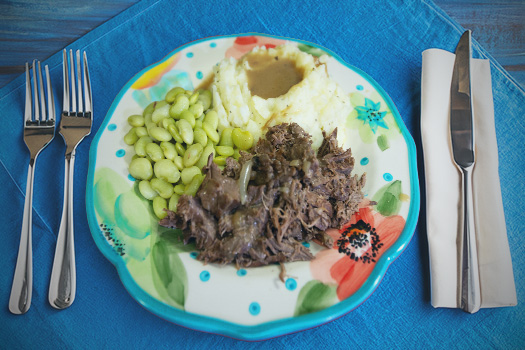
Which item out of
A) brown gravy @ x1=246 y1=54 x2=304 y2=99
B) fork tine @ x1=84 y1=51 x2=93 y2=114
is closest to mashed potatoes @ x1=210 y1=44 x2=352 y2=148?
brown gravy @ x1=246 y1=54 x2=304 y2=99

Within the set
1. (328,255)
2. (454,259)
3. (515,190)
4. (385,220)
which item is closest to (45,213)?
(328,255)

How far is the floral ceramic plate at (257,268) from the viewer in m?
2.82

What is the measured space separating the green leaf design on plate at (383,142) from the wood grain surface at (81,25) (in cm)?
246

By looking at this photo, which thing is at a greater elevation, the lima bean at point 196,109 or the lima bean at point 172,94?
the lima bean at point 172,94

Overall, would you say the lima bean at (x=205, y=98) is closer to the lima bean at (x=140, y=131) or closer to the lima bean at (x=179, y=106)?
the lima bean at (x=179, y=106)

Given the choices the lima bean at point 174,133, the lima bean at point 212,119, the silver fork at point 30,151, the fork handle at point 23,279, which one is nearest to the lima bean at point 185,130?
the lima bean at point 174,133

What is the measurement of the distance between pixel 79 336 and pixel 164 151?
177 centimetres

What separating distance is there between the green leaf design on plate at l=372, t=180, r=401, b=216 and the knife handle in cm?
72

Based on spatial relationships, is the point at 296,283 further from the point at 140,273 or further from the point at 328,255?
the point at 140,273

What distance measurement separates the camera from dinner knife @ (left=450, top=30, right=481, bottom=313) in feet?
10.8

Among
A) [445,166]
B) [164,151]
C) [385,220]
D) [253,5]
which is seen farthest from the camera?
[253,5]

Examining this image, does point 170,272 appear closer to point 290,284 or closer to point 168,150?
point 290,284

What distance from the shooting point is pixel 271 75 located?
169 inches

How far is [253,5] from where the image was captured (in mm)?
5148
